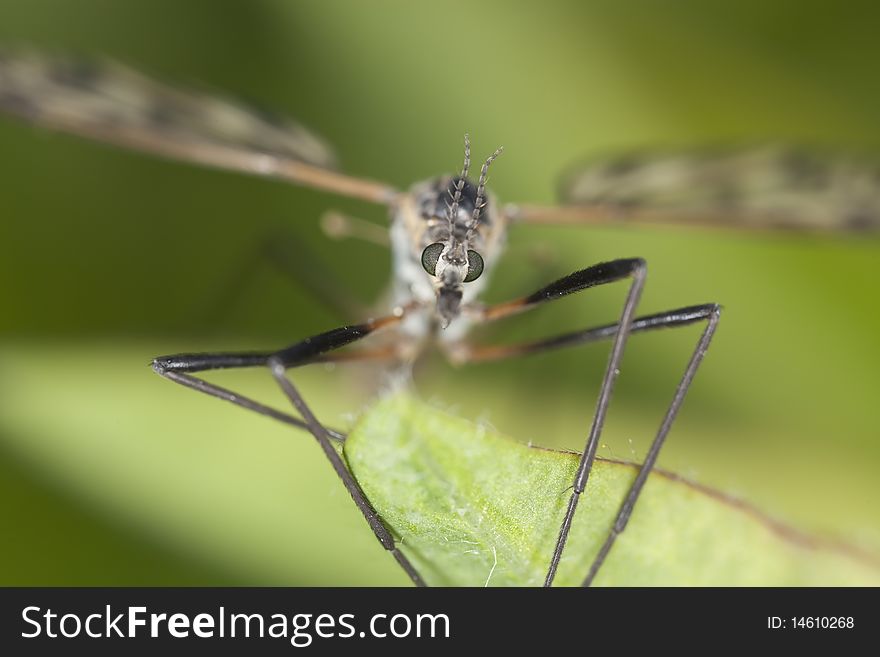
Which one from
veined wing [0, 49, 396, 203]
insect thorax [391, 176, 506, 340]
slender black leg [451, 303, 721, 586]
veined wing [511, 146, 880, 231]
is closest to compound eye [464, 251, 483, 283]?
insect thorax [391, 176, 506, 340]

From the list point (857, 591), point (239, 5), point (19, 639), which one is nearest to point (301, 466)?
point (19, 639)

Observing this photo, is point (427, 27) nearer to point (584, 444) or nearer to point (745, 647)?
point (584, 444)

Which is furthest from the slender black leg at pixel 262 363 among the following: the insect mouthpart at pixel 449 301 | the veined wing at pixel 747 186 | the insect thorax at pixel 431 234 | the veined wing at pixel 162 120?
the veined wing at pixel 747 186

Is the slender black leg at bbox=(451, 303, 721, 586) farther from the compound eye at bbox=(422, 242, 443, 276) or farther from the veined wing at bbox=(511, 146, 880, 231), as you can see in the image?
the veined wing at bbox=(511, 146, 880, 231)

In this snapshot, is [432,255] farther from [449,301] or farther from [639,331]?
[639,331]

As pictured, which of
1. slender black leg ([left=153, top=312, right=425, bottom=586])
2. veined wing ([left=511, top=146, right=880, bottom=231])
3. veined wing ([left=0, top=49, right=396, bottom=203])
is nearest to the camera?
slender black leg ([left=153, top=312, right=425, bottom=586])

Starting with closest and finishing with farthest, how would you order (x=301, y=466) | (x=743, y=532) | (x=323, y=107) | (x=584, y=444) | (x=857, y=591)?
(x=743, y=532) < (x=584, y=444) < (x=857, y=591) < (x=301, y=466) < (x=323, y=107)

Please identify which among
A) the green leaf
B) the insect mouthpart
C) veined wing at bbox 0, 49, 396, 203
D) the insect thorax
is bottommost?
the green leaf
